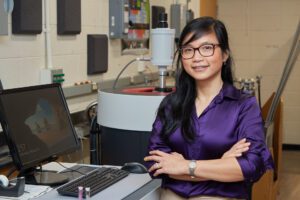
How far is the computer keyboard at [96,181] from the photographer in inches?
71.2

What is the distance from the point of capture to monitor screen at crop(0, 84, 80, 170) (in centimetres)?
178

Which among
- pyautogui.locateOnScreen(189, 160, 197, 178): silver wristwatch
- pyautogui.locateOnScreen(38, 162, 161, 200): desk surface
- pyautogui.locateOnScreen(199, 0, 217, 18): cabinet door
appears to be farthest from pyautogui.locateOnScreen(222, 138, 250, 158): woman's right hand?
pyautogui.locateOnScreen(199, 0, 217, 18): cabinet door

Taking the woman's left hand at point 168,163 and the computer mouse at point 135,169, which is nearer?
the woman's left hand at point 168,163

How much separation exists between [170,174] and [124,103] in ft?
3.35

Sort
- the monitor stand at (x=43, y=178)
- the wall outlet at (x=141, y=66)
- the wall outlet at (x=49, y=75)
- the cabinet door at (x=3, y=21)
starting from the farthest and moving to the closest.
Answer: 1. the wall outlet at (x=141, y=66)
2. the wall outlet at (x=49, y=75)
3. the cabinet door at (x=3, y=21)
4. the monitor stand at (x=43, y=178)

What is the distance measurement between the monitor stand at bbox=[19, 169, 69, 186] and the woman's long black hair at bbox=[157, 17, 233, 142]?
19.8 inches

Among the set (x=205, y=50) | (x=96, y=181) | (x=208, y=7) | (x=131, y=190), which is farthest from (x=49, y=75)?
(x=208, y=7)

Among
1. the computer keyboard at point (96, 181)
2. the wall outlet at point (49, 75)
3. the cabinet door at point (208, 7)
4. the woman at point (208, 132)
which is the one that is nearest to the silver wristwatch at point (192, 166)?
the woman at point (208, 132)

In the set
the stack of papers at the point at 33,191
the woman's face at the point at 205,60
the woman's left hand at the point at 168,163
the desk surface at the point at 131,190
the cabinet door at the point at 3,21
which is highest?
the cabinet door at the point at 3,21

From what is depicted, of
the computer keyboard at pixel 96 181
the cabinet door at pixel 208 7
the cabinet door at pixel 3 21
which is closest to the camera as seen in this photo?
the computer keyboard at pixel 96 181

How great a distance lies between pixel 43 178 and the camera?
1992 millimetres

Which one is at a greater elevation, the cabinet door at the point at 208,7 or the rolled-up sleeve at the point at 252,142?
the cabinet door at the point at 208,7

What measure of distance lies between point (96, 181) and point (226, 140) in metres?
0.59

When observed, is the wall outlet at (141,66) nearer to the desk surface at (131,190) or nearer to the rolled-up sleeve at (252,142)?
the desk surface at (131,190)
